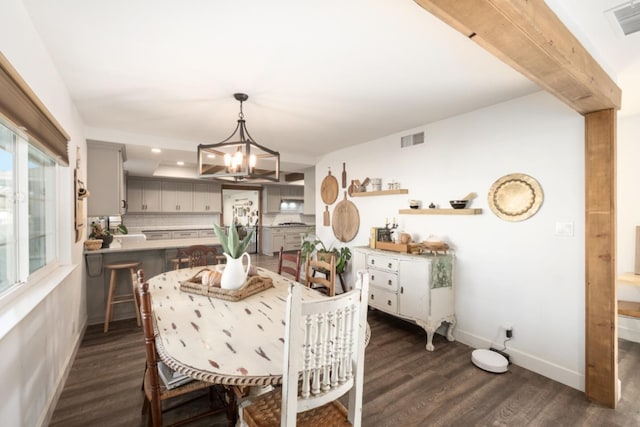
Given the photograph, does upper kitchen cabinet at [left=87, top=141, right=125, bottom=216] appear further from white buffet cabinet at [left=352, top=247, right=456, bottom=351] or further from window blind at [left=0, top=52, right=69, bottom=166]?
white buffet cabinet at [left=352, top=247, right=456, bottom=351]

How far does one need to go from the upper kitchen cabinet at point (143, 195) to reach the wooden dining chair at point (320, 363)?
6.93 m

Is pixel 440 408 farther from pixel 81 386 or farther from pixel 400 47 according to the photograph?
pixel 81 386

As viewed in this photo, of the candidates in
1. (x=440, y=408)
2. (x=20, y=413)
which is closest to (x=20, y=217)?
(x=20, y=413)

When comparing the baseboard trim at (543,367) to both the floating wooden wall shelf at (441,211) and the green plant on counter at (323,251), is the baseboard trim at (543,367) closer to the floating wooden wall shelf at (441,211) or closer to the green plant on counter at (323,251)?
the floating wooden wall shelf at (441,211)

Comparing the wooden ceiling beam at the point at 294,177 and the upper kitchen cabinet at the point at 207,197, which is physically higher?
the wooden ceiling beam at the point at 294,177

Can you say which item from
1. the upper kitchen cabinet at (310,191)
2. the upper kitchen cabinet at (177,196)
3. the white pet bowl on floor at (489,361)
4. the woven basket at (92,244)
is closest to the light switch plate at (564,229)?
the white pet bowl on floor at (489,361)

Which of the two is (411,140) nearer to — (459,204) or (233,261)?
(459,204)

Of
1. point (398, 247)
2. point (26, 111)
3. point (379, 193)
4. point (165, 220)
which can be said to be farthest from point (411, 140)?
point (165, 220)

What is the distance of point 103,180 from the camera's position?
12.3 ft

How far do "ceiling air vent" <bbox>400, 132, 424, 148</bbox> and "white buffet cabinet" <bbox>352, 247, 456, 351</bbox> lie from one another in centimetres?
136

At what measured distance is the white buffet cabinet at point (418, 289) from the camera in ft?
9.56

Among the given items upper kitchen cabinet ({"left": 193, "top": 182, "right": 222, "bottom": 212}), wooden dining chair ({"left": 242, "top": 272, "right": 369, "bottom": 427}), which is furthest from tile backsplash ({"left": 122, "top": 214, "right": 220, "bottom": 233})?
wooden dining chair ({"left": 242, "top": 272, "right": 369, "bottom": 427})

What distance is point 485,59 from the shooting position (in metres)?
1.95

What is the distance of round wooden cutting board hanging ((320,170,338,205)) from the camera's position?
487 cm
